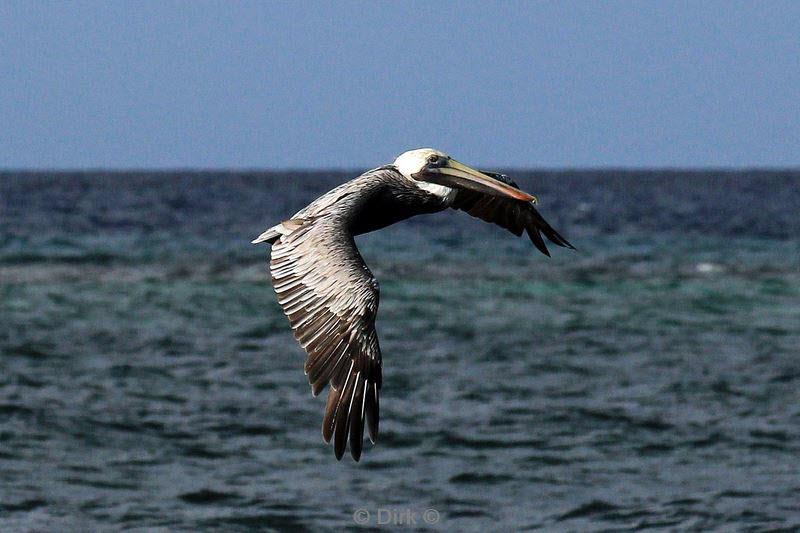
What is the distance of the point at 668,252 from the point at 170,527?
107 ft

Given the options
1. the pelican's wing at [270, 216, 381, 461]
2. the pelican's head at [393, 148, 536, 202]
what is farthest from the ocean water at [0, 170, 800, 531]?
the pelican's wing at [270, 216, 381, 461]

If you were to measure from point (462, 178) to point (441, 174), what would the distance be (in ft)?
0.53

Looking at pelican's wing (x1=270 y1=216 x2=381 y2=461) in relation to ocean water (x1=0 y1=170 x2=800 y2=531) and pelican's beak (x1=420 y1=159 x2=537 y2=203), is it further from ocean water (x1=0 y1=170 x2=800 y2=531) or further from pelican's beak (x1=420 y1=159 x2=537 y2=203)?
ocean water (x1=0 y1=170 x2=800 y2=531)

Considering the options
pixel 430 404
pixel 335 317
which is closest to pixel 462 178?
pixel 335 317

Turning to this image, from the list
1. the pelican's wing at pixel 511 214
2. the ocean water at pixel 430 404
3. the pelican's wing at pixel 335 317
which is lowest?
the ocean water at pixel 430 404

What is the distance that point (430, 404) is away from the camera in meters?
18.7

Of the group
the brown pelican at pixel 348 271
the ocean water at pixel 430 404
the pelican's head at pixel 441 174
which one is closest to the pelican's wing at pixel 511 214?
the brown pelican at pixel 348 271

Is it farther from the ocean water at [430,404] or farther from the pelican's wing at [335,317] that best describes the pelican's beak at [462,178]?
the ocean water at [430,404]

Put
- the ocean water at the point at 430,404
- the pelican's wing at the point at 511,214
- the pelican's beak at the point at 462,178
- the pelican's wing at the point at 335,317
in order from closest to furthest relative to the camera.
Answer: the pelican's wing at the point at 335,317 < the pelican's beak at the point at 462,178 < the pelican's wing at the point at 511,214 < the ocean water at the point at 430,404

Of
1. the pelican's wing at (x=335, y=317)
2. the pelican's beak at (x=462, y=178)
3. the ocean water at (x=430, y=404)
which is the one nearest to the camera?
the pelican's wing at (x=335, y=317)

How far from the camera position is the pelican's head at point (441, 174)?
935 centimetres

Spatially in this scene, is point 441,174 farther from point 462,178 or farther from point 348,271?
point 348,271

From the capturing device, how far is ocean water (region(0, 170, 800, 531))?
46.5 feet

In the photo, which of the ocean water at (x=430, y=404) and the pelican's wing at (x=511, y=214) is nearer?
the pelican's wing at (x=511, y=214)
